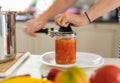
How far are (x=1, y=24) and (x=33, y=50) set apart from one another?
164 cm

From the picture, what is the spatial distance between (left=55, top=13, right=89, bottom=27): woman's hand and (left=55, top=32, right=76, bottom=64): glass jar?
41 millimetres

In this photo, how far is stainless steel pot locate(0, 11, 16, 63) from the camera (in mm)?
1044

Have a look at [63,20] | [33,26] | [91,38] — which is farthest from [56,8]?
[91,38]

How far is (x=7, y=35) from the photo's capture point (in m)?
1.06

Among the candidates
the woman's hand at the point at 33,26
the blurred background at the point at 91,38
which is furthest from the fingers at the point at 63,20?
the blurred background at the point at 91,38

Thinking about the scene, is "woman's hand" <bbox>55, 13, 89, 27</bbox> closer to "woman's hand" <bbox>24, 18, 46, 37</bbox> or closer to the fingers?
the fingers

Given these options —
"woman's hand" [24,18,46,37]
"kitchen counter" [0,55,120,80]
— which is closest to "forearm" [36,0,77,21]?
"woman's hand" [24,18,46,37]

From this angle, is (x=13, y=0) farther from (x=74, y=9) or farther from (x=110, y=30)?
(x=110, y=30)

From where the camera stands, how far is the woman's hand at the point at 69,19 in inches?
40.0

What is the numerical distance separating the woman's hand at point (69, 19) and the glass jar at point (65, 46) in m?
0.04

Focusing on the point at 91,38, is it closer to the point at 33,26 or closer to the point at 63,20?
the point at 33,26

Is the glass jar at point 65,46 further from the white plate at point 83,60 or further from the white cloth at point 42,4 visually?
the white cloth at point 42,4

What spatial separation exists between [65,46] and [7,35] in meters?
0.23

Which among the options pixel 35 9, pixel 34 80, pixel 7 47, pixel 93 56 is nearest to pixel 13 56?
pixel 7 47
